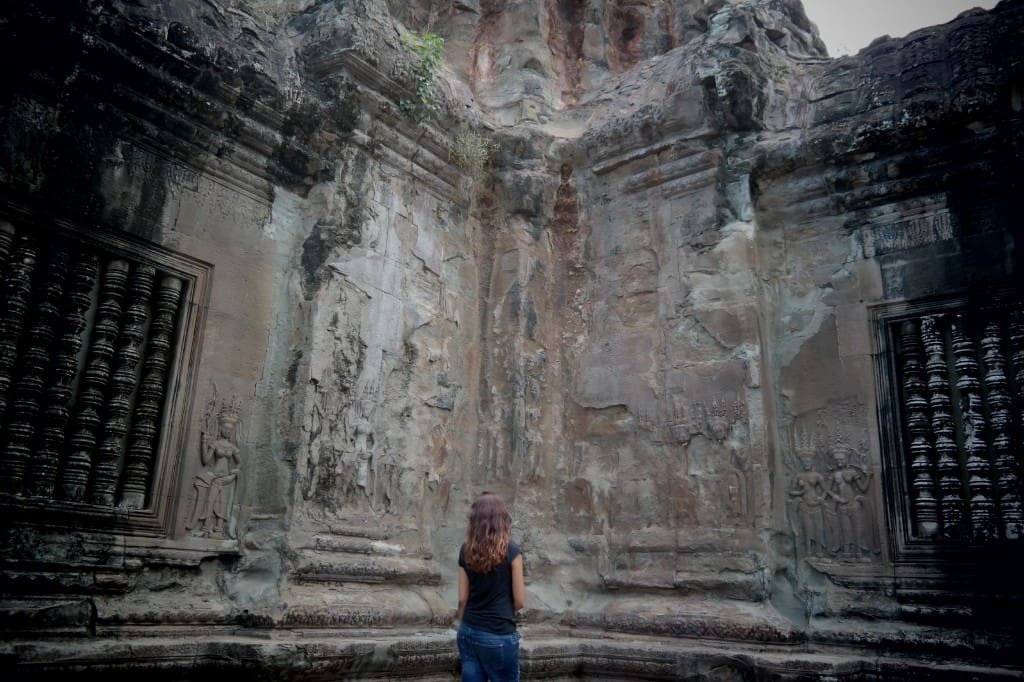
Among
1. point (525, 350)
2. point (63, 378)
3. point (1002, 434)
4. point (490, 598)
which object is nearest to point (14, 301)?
point (63, 378)

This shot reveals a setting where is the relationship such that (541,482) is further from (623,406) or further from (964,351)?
(964,351)

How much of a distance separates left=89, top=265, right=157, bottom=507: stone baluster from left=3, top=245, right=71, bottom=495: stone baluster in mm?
278

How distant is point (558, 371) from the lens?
23.2 feet

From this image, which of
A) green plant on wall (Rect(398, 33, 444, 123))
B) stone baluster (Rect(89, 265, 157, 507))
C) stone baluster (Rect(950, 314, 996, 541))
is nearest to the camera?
stone baluster (Rect(89, 265, 157, 507))

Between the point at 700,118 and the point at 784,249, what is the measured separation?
122 cm

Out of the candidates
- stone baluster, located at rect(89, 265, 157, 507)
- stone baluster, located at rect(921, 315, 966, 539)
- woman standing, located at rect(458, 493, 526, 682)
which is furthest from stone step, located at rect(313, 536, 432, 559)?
stone baluster, located at rect(921, 315, 966, 539)

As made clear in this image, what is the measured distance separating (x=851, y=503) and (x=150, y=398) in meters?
4.54

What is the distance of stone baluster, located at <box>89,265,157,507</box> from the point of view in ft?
15.7

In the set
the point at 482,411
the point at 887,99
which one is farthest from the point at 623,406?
the point at 887,99

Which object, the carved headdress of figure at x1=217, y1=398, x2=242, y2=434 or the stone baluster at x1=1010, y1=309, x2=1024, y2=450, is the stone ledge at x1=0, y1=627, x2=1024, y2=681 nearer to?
the carved headdress of figure at x1=217, y1=398, x2=242, y2=434

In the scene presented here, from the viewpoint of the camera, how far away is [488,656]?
414cm

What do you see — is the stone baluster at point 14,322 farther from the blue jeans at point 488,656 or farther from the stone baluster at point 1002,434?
the stone baluster at point 1002,434

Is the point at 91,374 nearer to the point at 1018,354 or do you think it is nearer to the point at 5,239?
the point at 5,239

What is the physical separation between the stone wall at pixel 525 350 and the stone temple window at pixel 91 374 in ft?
0.07
